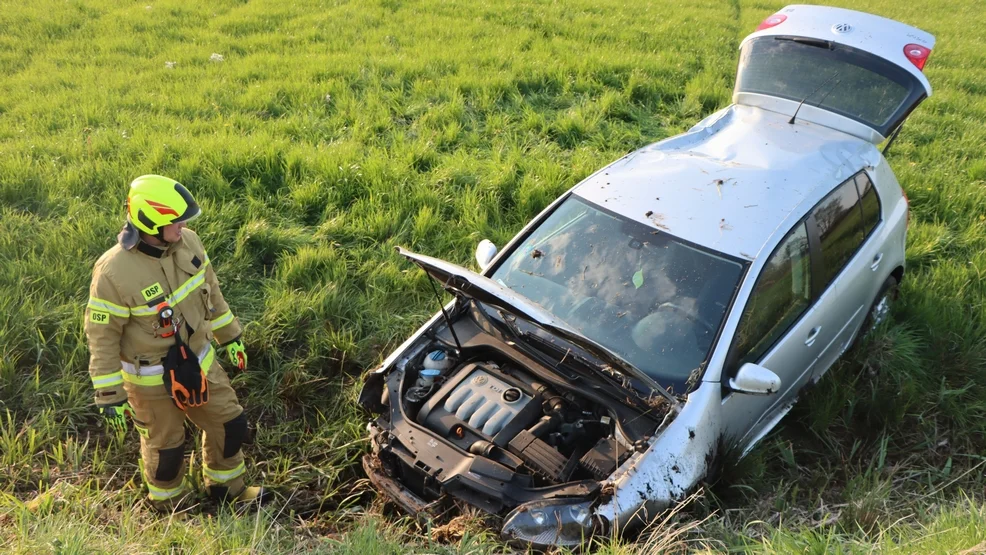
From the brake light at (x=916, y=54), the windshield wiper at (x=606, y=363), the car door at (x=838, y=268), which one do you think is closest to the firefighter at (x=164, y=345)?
the windshield wiper at (x=606, y=363)

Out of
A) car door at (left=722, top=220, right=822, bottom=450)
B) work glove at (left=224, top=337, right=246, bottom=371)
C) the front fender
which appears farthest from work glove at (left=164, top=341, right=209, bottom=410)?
car door at (left=722, top=220, right=822, bottom=450)

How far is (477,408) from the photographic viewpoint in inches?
150

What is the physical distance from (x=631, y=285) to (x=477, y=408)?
3.49 ft

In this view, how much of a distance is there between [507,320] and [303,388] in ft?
5.15

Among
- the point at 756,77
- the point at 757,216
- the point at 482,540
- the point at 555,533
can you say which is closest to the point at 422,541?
the point at 482,540

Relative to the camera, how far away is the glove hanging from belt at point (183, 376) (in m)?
3.74

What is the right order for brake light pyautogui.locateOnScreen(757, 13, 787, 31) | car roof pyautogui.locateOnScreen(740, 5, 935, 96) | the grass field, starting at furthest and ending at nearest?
brake light pyautogui.locateOnScreen(757, 13, 787, 31), car roof pyautogui.locateOnScreen(740, 5, 935, 96), the grass field

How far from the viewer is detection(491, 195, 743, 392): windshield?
3807 mm

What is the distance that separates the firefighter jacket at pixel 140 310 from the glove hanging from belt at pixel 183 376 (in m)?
0.07

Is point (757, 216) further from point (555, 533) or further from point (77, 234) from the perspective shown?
point (77, 234)

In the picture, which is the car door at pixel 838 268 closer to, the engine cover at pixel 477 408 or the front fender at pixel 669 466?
the front fender at pixel 669 466

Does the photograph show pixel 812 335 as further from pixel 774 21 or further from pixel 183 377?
pixel 183 377

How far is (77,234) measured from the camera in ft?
18.6

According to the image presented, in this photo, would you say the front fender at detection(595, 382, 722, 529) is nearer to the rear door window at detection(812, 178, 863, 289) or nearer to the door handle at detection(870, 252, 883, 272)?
the rear door window at detection(812, 178, 863, 289)
